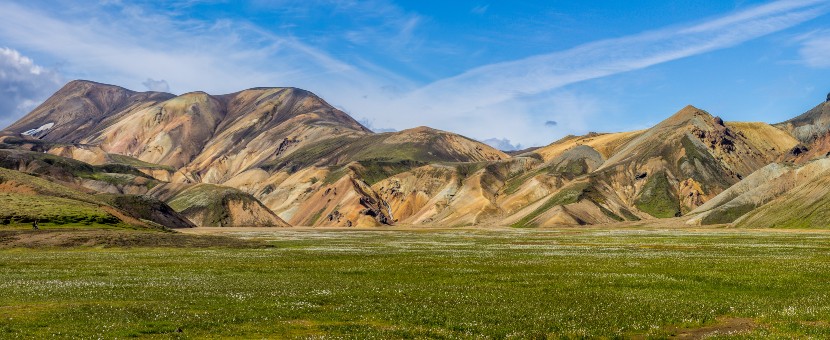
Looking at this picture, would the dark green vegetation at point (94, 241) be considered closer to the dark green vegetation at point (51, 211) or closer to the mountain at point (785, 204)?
the dark green vegetation at point (51, 211)

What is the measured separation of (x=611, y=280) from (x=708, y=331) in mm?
14700

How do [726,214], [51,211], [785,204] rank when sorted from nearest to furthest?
[51,211], [785,204], [726,214]

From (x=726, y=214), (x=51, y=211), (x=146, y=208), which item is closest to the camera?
(x=51, y=211)

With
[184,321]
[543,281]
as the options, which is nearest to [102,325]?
[184,321]

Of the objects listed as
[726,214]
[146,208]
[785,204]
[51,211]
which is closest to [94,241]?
[51,211]

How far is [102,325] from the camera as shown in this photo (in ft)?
72.8

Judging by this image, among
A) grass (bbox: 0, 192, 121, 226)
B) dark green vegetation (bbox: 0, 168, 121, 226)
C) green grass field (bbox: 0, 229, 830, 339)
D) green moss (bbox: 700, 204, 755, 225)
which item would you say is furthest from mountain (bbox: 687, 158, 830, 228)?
grass (bbox: 0, 192, 121, 226)

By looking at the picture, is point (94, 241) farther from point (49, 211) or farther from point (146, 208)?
point (146, 208)

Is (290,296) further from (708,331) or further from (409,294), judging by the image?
(708,331)

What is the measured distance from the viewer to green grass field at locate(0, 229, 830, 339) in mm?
22047

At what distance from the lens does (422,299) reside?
30.0 meters

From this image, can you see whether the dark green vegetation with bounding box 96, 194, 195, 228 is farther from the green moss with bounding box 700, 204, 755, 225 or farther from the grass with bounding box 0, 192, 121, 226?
the green moss with bounding box 700, 204, 755, 225

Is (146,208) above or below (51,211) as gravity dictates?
below

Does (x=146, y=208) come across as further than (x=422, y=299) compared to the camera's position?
Yes
